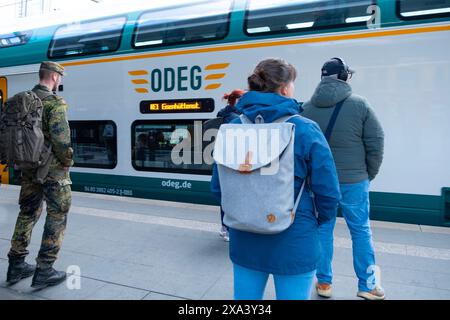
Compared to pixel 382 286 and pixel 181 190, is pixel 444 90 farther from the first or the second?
pixel 181 190

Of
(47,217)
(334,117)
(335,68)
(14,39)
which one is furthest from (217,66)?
(14,39)

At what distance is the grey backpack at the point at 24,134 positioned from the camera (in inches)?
117

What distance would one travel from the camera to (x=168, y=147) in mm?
5758

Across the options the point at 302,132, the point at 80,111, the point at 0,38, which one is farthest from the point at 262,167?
the point at 0,38

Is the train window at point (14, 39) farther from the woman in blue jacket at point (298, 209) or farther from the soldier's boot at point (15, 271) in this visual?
the woman in blue jacket at point (298, 209)

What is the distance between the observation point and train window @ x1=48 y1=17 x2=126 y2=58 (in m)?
6.06

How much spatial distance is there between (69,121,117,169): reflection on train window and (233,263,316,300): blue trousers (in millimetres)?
4726

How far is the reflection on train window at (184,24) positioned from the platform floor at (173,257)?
250 cm

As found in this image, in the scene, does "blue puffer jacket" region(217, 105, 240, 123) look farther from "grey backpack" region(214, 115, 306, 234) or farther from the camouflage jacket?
"grey backpack" region(214, 115, 306, 234)

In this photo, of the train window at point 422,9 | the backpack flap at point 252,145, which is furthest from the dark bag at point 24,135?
the train window at point 422,9

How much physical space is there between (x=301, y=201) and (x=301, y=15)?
3.60 metres

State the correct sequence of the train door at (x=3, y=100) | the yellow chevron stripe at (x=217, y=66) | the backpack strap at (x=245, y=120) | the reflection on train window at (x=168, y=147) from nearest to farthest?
the backpack strap at (x=245, y=120) → the yellow chevron stripe at (x=217, y=66) → the reflection on train window at (x=168, y=147) → the train door at (x=3, y=100)

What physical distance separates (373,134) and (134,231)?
3134mm

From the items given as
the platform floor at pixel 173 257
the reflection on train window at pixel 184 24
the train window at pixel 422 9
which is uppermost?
the reflection on train window at pixel 184 24
